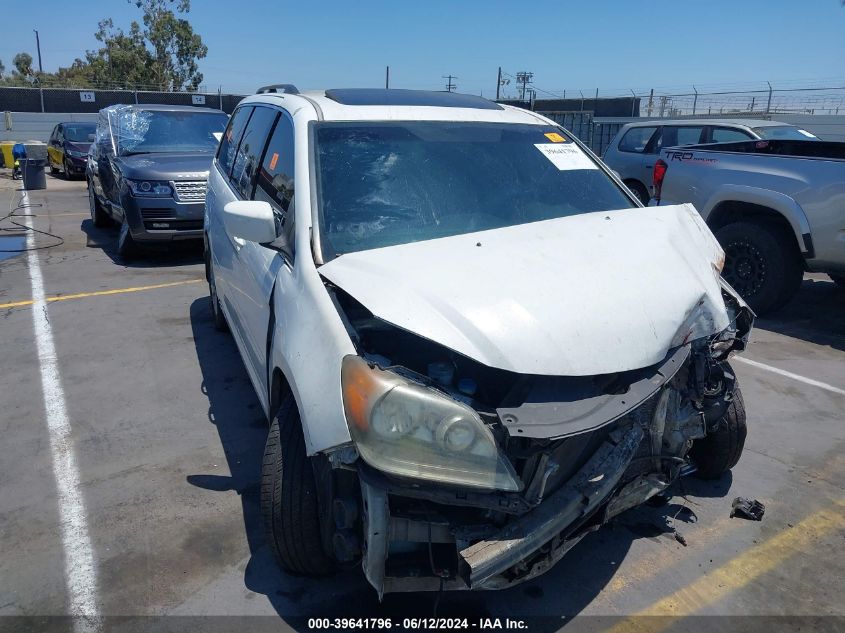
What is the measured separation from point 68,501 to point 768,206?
624cm

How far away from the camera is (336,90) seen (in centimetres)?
388

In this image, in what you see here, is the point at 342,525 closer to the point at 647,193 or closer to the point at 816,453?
the point at 816,453

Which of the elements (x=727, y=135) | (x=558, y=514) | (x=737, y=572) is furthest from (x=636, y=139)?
(x=558, y=514)

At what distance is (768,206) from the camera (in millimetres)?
6367

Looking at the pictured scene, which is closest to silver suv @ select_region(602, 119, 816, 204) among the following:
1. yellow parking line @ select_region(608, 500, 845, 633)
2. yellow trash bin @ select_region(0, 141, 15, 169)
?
yellow parking line @ select_region(608, 500, 845, 633)

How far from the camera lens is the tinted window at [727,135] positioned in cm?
1012

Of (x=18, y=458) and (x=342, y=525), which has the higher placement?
(x=342, y=525)

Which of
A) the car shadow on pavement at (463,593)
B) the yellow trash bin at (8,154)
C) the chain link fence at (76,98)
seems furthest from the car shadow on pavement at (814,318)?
the chain link fence at (76,98)

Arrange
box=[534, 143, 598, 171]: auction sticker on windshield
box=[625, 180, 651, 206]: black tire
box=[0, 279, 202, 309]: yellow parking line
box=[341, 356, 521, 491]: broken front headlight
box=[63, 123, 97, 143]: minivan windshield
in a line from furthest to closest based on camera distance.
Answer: box=[63, 123, 97, 143]: minivan windshield → box=[625, 180, 651, 206]: black tire → box=[0, 279, 202, 309]: yellow parking line → box=[534, 143, 598, 171]: auction sticker on windshield → box=[341, 356, 521, 491]: broken front headlight

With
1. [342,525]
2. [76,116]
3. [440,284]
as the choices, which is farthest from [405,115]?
[76,116]

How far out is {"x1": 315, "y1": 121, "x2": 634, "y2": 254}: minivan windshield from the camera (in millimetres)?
2996

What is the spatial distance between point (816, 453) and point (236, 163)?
4.17 m

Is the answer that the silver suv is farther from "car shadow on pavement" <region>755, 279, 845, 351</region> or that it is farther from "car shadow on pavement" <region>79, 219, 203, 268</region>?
"car shadow on pavement" <region>79, 219, 203, 268</region>

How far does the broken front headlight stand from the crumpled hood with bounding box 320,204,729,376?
208 millimetres
